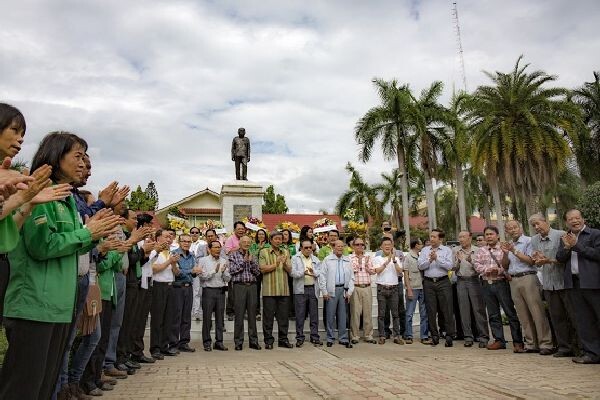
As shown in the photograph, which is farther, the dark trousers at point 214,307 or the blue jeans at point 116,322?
the dark trousers at point 214,307

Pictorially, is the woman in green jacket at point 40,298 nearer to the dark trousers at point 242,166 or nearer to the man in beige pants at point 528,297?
the man in beige pants at point 528,297

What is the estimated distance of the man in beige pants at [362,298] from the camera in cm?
904

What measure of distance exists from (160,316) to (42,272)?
509 cm

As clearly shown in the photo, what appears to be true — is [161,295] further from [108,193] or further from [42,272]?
[42,272]

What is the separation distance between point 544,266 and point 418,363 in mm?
2501

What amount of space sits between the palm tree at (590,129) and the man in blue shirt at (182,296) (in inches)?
1130

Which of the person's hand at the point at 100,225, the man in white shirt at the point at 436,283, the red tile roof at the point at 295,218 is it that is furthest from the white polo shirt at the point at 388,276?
the red tile roof at the point at 295,218

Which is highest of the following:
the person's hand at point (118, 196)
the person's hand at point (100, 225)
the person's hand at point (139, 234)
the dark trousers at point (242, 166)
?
the dark trousers at point (242, 166)

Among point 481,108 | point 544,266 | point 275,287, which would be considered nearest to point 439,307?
point 544,266

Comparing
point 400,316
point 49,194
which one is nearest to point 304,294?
point 400,316

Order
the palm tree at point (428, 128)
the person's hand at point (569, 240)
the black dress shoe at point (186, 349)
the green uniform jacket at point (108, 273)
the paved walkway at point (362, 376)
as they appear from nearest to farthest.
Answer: the paved walkway at point (362, 376)
the green uniform jacket at point (108, 273)
the person's hand at point (569, 240)
the black dress shoe at point (186, 349)
the palm tree at point (428, 128)

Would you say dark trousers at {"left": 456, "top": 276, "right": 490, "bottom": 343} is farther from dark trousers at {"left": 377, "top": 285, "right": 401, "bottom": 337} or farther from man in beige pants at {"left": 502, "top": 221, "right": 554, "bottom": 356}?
dark trousers at {"left": 377, "top": 285, "right": 401, "bottom": 337}

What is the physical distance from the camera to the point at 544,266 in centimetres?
730

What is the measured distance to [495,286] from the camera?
8.33m
